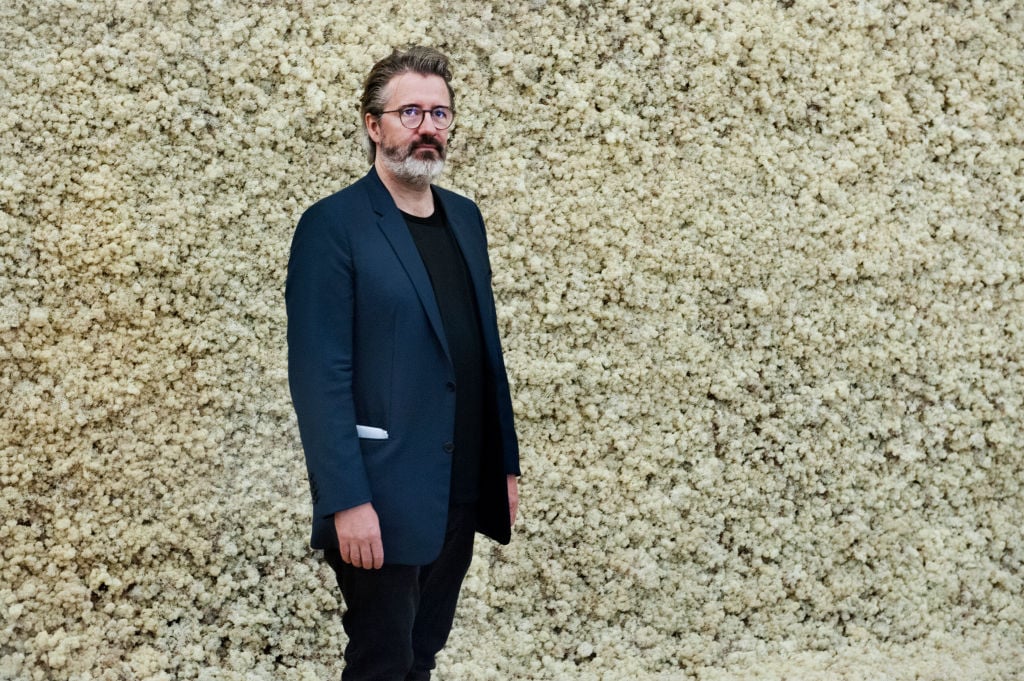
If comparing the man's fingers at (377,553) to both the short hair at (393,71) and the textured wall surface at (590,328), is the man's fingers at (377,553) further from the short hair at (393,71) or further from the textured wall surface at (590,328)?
the textured wall surface at (590,328)

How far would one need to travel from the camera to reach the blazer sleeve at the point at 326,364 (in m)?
1.86

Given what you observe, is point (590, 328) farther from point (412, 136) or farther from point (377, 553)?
point (377, 553)

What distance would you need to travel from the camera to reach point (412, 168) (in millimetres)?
2051

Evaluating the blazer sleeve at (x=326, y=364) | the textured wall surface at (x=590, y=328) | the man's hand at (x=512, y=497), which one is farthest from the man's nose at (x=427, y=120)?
the textured wall surface at (x=590, y=328)

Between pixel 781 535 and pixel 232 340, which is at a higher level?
pixel 232 340

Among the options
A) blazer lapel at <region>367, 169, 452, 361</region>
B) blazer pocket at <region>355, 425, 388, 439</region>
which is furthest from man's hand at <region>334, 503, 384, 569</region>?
blazer lapel at <region>367, 169, 452, 361</region>

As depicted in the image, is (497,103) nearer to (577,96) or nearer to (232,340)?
(577,96)

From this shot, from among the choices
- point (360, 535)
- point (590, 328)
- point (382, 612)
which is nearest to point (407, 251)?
point (360, 535)

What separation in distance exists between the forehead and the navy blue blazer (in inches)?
7.5

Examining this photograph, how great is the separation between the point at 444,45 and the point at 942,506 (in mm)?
1798

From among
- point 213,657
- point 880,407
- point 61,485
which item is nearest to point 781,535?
point 880,407

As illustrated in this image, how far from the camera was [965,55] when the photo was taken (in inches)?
121

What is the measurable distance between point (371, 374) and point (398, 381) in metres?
0.05

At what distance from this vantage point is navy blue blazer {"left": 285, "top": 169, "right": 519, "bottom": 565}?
188 cm
